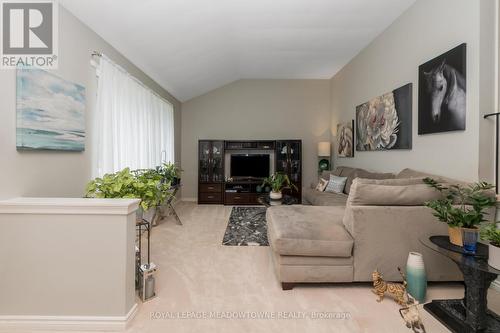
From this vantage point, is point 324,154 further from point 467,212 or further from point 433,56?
point 467,212

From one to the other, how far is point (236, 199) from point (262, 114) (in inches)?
90.7

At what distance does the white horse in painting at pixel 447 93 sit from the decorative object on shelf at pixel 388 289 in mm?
1670

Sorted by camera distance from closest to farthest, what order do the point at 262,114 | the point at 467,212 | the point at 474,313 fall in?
1. the point at 474,313
2. the point at 467,212
3. the point at 262,114

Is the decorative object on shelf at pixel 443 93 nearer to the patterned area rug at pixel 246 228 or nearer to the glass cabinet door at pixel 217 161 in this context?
the patterned area rug at pixel 246 228

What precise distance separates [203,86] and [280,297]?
16.2ft

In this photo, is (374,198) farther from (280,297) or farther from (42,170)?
(42,170)

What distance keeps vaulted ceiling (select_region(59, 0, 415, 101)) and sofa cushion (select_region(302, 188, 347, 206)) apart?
2.58 metres

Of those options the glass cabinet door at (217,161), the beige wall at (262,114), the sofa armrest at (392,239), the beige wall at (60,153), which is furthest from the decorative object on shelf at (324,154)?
the beige wall at (60,153)

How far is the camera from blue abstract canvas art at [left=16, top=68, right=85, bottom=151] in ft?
5.98

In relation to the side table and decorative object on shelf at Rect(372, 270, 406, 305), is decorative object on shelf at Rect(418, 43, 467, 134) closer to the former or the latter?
the side table

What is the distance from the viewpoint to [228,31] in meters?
3.56

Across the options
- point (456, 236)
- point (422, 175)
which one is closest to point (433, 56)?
point (422, 175)

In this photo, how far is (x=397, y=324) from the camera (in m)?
1.69

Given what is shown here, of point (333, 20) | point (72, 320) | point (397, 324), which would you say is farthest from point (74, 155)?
point (333, 20)
